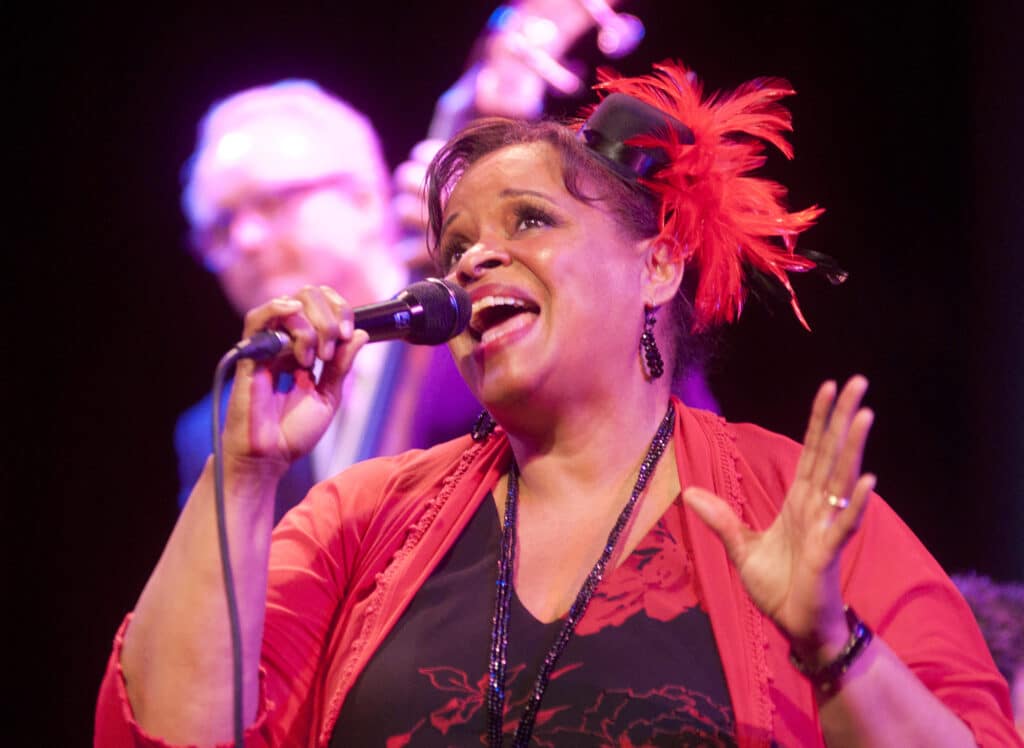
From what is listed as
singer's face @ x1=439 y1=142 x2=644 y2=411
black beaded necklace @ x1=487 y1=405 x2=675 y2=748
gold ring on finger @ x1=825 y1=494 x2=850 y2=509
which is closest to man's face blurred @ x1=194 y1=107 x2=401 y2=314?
singer's face @ x1=439 y1=142 x2=644 y2=411

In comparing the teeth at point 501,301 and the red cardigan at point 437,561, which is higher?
the teeth at point 501,301

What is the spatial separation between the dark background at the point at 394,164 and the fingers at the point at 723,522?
1.46 meters

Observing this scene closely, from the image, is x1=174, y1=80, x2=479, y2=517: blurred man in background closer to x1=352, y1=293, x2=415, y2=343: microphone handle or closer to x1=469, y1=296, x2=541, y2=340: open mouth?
x1=469, y1=296, x2=541, y2=340: open mouth

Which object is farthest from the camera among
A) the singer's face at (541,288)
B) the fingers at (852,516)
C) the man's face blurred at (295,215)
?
the man's face blurred at (295,215)

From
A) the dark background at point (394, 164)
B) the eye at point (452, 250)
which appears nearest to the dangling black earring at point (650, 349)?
the eye at point (452, 250)

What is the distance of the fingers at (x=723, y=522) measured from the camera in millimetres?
1199

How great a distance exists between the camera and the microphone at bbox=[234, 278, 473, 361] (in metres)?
1.39

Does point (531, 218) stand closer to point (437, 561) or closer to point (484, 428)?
point (484, 428)

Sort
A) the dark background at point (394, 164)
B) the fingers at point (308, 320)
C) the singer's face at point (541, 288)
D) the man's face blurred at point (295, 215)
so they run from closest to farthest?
the fingers at point (308, 320) < the singer's face at point (541, 288) < the dark background at point (394, 164) < the man's face blurred at point (295, 215)

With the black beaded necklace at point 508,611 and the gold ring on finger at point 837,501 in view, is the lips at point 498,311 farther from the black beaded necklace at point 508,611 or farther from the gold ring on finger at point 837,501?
the gold ring on finger at point 837,501

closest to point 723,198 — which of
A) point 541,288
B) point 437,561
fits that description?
point 541,288

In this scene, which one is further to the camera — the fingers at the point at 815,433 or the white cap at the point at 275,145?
the white cap at the point at 275,145

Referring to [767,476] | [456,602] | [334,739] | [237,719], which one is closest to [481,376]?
[456,602]

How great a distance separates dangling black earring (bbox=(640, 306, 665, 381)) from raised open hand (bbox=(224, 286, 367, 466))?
0.60 metres
